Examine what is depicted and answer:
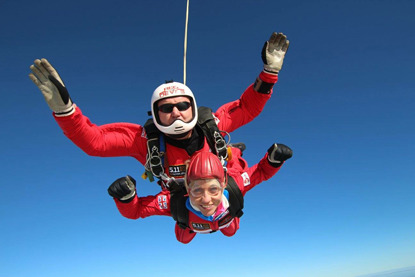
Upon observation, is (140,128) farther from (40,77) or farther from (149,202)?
(40,77)

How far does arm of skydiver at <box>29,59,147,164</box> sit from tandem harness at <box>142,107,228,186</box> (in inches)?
5.4

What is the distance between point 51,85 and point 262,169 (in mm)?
2191

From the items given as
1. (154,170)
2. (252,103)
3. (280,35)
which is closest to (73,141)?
(154,170)

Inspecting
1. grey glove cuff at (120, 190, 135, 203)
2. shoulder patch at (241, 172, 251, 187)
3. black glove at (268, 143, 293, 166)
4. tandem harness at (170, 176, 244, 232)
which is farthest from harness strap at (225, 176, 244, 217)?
grey glove cuff at (120, 190, 135, 203)

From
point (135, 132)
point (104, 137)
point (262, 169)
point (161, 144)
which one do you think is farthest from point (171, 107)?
point (262, 169)

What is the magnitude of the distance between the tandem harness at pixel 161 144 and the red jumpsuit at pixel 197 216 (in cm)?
26

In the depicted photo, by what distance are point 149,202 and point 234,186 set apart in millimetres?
905

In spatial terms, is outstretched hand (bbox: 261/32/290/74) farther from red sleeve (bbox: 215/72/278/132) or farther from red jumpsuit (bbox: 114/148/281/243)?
red jumpsuit (bbox: 114/148/281/243)

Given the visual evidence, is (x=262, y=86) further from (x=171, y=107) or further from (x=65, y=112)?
(x=65, y=112)

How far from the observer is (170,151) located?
2746 millimetres

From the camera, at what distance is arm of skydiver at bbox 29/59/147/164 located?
2.09 meters

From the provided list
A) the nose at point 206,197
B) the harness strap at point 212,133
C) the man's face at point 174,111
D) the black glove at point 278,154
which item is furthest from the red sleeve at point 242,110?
the nose at point 206,197

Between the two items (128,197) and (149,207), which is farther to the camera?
(149,207)

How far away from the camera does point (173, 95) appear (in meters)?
2.56
